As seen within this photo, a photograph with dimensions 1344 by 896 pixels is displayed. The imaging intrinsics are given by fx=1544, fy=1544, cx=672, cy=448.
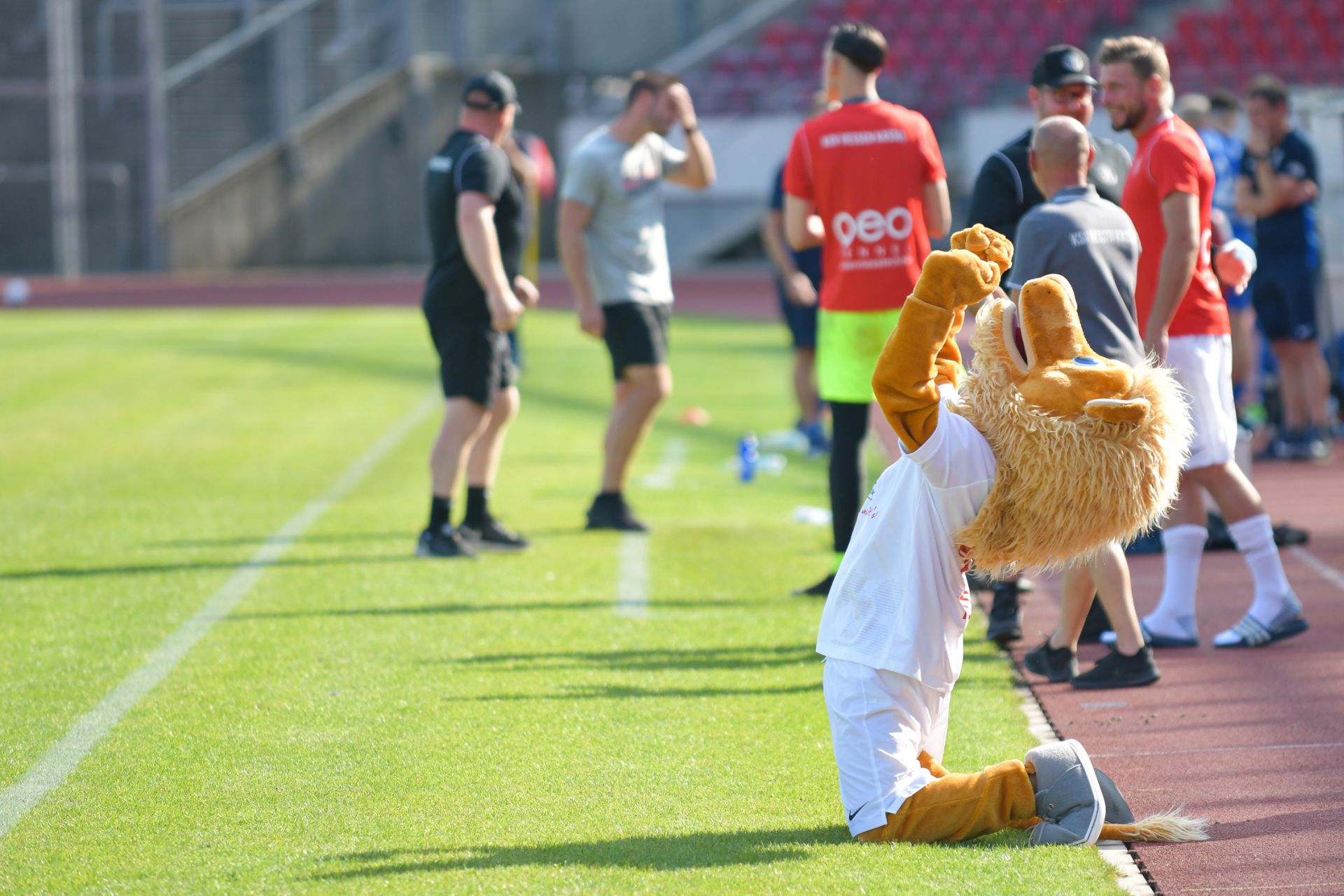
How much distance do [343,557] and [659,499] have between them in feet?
7.31

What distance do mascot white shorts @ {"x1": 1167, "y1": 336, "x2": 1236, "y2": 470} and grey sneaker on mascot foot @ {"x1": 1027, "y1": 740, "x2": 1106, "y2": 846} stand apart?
2.02m

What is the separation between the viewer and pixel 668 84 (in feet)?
25.2

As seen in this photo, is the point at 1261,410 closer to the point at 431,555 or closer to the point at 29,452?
the point at 431,555

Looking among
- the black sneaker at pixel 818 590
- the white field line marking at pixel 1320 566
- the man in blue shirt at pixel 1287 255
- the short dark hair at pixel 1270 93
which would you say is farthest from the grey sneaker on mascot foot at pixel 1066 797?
the short dark hair at pixel 1270 93

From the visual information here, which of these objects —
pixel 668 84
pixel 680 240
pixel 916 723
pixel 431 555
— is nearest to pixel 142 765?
pixel 916 723

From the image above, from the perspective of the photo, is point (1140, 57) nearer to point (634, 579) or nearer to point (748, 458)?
point (634, 579)

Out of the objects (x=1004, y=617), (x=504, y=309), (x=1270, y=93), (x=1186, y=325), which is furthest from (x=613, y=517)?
(x=1270, y=93)

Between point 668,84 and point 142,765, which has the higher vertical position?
point 668,84

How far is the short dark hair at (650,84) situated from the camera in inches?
302

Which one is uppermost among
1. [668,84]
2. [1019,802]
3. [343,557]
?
[668,84]

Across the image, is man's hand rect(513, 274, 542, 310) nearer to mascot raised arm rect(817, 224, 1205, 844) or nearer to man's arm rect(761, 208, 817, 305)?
man's arm rect(761, 208, 817, 305)

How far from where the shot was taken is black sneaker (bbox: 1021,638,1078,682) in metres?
5.28

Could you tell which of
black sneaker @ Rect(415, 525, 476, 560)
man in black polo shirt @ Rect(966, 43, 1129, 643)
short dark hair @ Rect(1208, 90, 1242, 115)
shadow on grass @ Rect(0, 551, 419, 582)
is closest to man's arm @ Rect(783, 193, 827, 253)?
man in black polo shirt @ Rect(966, 43, 1129, 643)

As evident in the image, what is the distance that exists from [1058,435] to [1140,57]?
7.85 feet
